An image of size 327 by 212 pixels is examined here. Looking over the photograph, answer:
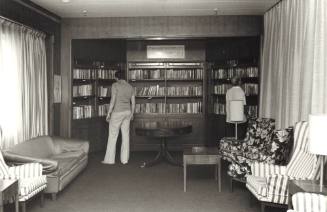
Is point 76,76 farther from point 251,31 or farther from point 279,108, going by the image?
point 279,108

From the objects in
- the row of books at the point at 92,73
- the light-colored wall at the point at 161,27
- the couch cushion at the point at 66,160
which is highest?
the light-colored wall at the point at 161,27

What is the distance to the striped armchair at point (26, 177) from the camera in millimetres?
4395

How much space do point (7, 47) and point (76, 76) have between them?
306 cm

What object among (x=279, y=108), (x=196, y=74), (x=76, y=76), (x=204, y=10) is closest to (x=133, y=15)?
(x=204, y=10)

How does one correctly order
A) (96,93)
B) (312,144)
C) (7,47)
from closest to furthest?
1. (312,144)
2. (7,47)
3. (96,93)

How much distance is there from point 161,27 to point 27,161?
4172 mm

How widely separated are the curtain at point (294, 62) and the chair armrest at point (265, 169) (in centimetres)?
88

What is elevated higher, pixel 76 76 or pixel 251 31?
pixel 251 31

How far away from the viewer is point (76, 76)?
884 cm

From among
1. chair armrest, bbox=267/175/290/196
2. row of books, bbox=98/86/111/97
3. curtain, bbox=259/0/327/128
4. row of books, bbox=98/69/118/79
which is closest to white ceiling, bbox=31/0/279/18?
curtain, bbox=259/0/327/128

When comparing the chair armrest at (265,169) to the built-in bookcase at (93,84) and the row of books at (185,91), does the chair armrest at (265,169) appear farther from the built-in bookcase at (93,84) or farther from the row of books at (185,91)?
the row of books at (185,91)

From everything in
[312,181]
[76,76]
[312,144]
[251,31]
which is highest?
[251,31]

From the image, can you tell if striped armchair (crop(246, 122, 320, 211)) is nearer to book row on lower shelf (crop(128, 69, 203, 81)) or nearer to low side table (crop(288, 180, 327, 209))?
low side table (crop(288, 180, 327, 209))

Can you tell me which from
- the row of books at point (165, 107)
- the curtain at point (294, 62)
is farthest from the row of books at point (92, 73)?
the curtain at point (294, 62)
